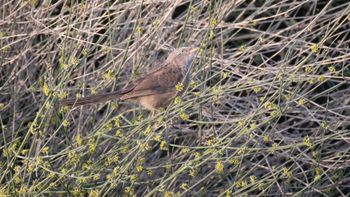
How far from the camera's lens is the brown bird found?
5.16 metres

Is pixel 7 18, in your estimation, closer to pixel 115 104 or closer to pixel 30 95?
pixel 30 95

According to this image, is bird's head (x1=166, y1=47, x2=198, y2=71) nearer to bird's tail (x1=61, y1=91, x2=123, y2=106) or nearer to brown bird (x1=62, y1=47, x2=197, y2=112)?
brown bird (x1=62, y1=47, x2=197, y2=112)

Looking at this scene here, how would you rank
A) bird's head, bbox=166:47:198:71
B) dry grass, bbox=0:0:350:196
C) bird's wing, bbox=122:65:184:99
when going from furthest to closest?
bird's head, bbox=166:47:198:71 < bird's wing, bbox=122:65:184:99 < dry grass, bbox=0:0:350:196

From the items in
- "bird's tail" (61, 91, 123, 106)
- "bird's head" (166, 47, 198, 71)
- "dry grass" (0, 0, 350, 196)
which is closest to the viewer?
"dry grass" (0, 0, 350, 196)

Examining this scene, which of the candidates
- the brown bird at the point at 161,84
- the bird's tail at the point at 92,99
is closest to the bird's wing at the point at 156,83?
the brown bird at the point at 161,84

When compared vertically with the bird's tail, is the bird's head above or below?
below

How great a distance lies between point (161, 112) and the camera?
14.4 feet

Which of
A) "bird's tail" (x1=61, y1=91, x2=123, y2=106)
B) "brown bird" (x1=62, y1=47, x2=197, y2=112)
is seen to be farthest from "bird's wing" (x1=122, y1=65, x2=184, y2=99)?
"bird's tail" (x1=61, y1=91, x2=123, y2=106)

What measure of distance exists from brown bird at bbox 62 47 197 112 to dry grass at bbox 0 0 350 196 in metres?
0.08

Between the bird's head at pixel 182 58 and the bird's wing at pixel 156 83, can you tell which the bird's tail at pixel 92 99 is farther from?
the bird's head at pixel 182 58

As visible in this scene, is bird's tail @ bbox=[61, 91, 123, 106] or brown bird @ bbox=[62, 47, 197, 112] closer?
bird's tail @ bbox=[61, 91, 123, 106]

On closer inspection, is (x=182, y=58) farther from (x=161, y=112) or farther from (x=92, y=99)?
(x=161, y=112)

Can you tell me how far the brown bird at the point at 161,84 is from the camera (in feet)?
16.9

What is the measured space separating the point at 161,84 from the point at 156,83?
0.16 ft
